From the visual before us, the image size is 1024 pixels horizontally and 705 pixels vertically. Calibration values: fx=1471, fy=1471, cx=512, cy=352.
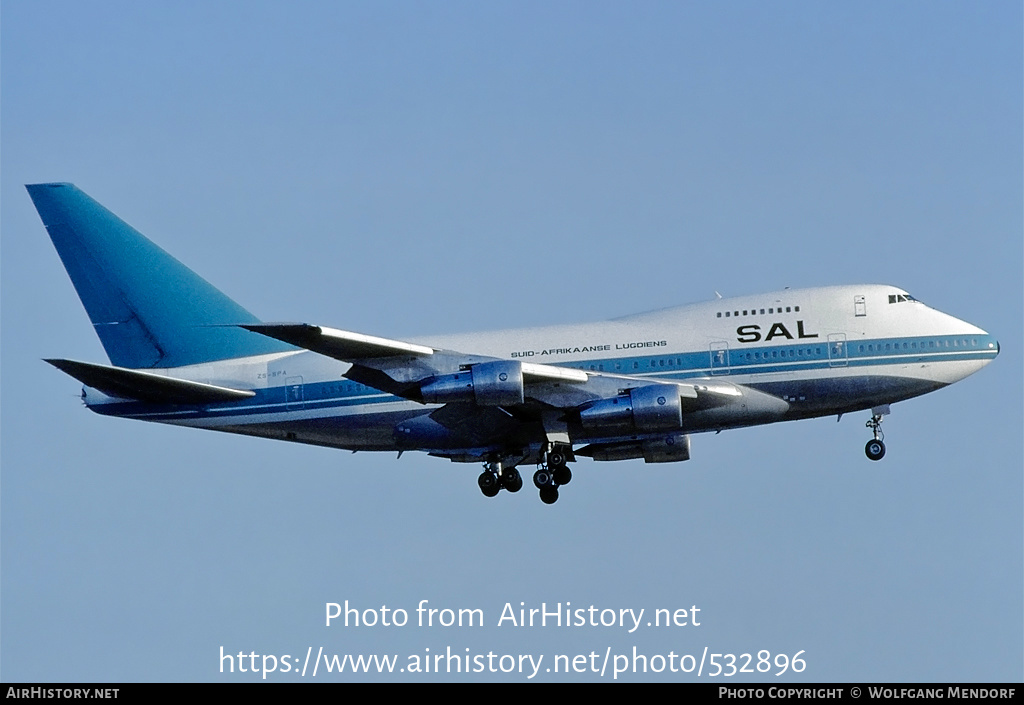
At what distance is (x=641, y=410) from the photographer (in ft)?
150

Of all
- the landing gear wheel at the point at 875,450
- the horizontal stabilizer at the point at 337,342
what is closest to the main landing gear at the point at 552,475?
the horizontal stabilizer at the point at 337,342

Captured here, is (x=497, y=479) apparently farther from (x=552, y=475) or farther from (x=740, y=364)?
(x=740, y=364)

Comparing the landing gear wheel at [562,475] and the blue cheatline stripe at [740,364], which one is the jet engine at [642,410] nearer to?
the blue cheatline stripe at [740,364]

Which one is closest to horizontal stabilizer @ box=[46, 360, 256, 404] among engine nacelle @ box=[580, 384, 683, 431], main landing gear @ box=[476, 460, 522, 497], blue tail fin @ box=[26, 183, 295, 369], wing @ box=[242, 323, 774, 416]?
blue tail fin @ box=[26, 183, 295, 369]

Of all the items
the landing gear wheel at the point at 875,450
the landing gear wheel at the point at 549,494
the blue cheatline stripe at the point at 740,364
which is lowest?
the landing gear wheel at the point at 549,494

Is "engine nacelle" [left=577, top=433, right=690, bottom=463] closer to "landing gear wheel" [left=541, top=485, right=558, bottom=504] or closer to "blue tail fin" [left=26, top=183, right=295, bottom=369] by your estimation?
"landing gear wheel" [left=541, top=485, right=558, bottom=504]

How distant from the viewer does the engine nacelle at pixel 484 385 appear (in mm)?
44375

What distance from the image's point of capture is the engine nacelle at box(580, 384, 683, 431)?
45562 mm

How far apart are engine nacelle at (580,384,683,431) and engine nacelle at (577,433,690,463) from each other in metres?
3.94

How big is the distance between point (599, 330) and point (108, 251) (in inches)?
698

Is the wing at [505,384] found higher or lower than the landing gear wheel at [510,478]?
higher

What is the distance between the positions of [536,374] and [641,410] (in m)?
3.45
